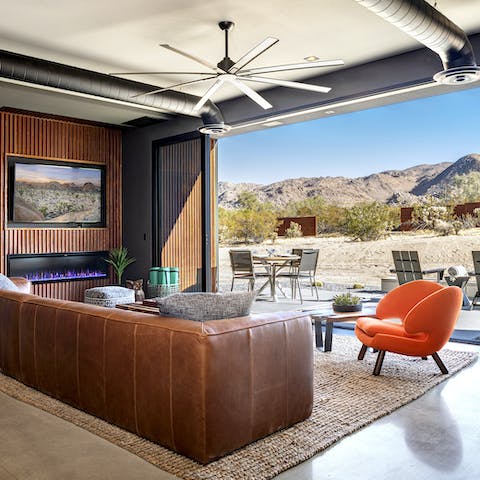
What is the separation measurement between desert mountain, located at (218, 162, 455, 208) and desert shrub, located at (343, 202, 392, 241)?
0.17 m

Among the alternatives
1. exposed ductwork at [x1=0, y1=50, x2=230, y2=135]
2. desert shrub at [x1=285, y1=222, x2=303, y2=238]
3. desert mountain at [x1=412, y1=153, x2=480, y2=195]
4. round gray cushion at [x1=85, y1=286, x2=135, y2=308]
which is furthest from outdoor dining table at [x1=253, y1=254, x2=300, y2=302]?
round gray cushion at [x1=85, y1=286, x2=135, y2=308]

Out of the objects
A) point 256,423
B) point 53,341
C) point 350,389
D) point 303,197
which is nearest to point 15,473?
point 256,423

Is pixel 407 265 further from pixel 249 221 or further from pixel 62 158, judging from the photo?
pixel 62 158

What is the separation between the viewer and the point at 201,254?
753 centimetres

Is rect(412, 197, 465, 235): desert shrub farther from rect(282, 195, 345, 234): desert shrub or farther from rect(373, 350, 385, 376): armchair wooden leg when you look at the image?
rect(373, 350, 385, 376): armchair wooden leg

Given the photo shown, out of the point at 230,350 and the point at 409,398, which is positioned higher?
the point at 230,350

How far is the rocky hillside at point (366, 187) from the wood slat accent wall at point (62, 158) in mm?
3398

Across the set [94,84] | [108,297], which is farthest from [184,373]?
[94,84]

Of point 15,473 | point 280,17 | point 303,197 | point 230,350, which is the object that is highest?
point 280,17

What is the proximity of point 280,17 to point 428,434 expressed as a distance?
3489 mm

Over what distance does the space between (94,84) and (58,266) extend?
3397 mm

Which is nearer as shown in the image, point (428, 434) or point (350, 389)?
point (428, 434)

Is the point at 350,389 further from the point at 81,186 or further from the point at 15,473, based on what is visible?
the point at 81,186

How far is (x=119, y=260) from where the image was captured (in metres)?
8.35
